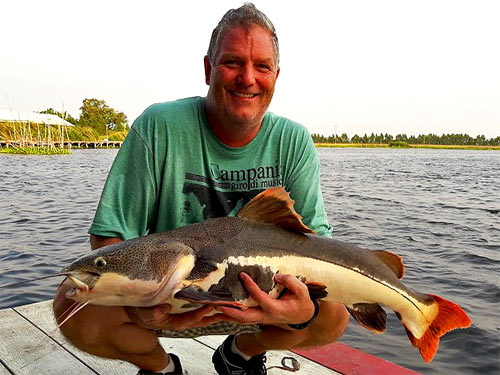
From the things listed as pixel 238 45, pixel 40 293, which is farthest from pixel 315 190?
pixel 40 293

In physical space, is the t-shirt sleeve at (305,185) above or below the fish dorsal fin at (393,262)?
above

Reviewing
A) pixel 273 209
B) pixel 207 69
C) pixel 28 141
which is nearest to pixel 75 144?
pixel 28 141

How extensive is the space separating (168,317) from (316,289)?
806mm

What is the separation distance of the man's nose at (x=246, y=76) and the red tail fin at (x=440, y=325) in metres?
1.79

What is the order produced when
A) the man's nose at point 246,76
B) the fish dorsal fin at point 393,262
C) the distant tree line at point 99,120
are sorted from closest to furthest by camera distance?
the fish dorsal fin at point 393,262, the man's nose at point 246,76, the distant tree line at point 99,120

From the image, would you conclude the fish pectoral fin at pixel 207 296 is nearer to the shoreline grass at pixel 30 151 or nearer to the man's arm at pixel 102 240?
the man's arm at pixel 102 240

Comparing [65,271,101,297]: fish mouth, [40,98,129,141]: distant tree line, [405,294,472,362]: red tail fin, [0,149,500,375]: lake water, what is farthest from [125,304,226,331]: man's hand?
[40,98,129,141]: distant tree line

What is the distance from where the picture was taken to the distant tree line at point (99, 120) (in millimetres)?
83781

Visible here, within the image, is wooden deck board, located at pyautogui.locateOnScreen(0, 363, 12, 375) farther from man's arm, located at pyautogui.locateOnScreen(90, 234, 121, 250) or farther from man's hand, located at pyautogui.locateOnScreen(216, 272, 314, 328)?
man's hand, located at pyautogui.locateOnScreen(216, 272, 314, 328)

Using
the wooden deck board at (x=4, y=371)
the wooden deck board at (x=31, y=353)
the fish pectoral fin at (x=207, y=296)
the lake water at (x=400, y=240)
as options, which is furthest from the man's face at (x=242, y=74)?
the lake water at (x=400, y=240)

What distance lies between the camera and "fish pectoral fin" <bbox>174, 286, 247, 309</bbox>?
207 cm

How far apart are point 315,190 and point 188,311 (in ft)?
4.52

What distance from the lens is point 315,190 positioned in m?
3.25

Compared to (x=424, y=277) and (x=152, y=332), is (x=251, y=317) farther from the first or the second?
(x=424, y=277)
